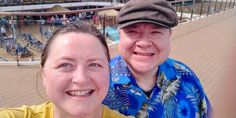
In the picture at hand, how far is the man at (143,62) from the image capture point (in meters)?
1.38

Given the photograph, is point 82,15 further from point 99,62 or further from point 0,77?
point 99,62

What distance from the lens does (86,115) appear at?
3.39 feet

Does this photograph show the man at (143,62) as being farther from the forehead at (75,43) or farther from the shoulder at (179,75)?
the forehead at (75,43)

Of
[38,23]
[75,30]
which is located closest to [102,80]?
[75,30]

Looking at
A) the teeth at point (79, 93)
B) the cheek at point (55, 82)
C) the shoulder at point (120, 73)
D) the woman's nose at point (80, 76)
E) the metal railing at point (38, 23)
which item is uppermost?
the woman's nose at point (80, 76)

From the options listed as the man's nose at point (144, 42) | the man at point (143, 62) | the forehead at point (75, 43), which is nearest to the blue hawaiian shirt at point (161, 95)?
the man at point (143, 62)

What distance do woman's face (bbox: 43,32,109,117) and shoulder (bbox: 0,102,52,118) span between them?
7cm

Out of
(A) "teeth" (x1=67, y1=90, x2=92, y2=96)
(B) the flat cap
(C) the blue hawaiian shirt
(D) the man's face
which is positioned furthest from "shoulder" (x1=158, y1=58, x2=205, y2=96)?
(A) "teeth" (x1=67, y1=90, x2=92, y2=96)

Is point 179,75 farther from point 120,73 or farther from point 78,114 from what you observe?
point 78,114

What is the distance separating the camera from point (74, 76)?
102cm

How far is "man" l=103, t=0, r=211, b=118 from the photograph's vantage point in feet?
4.54

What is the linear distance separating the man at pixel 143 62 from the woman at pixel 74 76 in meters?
0.32

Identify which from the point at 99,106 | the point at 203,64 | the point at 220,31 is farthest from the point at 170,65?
the point at 220,31

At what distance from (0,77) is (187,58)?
3.36 meters
